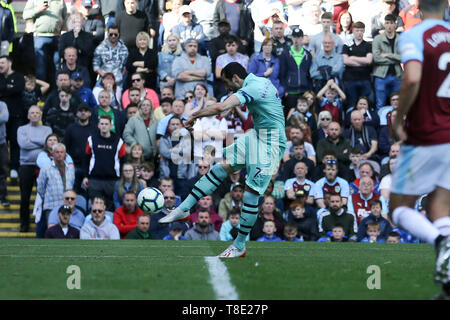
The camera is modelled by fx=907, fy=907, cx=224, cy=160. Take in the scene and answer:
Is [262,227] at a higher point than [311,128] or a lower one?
lower

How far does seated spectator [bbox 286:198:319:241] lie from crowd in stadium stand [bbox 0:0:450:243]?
2 cm

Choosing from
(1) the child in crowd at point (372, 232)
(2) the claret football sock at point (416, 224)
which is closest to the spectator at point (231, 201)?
(1) the child in crowd at point (372, 232)

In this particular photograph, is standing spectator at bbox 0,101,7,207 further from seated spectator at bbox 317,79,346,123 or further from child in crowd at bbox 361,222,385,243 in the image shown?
child in crowd at bbox 361,222,385,243

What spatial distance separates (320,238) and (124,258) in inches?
244

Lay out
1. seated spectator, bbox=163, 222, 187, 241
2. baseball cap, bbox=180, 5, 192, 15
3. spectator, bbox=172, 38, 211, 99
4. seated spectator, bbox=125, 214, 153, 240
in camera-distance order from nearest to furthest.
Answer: seated spectator, bbox=125, 214, 153, 240
seated spectator, bbox=163, 222, 187, 241
spectator, bbox=172, 38, 211, 99
baseball cap, bbox=180, 5, 192, 15

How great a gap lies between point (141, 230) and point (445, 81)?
372 inches

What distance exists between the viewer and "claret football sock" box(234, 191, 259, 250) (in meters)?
10.7

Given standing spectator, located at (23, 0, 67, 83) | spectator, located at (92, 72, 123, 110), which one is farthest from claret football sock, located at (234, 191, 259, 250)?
standing spectator, located at (23, 0, 67, 83)

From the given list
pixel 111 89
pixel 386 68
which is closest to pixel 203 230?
pixel 111 89

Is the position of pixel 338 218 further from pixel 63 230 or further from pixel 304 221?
pixel 63 230

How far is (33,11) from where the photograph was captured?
65.9 feet

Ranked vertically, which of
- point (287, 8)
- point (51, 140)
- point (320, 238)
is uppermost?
point (287, 8)

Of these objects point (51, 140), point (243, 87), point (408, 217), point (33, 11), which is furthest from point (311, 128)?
point (408, 217)

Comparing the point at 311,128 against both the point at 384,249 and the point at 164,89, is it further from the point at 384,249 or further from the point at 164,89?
the point at 384,249
